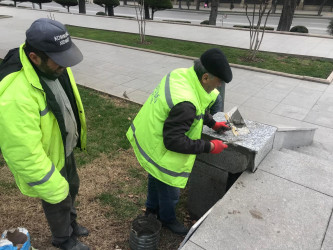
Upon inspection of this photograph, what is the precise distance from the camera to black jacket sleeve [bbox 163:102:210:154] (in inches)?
79.4

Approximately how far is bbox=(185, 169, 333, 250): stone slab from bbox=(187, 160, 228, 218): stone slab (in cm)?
25

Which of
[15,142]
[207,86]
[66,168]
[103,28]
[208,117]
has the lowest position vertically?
[103,28]

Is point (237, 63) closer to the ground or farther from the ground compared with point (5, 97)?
closer to the ground

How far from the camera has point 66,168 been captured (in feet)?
8.09

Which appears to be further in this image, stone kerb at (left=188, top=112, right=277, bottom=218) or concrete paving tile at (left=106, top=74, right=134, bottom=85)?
concrete paving tile at (left=106, top=74, right=134, bottom=85)

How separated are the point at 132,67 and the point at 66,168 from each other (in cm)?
649

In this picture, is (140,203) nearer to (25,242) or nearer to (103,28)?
(25,242)

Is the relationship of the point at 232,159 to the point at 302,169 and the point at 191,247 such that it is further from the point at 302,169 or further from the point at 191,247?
the point at 191,247

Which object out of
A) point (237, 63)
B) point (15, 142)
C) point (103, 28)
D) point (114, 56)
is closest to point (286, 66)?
point (237, 63)

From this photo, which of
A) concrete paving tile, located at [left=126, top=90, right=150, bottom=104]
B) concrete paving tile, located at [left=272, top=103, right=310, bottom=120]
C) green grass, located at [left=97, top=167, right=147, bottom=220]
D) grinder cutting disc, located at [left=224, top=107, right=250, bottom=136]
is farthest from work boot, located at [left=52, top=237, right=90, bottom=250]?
concrete paving tile, located at [left=272, top=103, right=310, bottom=120]

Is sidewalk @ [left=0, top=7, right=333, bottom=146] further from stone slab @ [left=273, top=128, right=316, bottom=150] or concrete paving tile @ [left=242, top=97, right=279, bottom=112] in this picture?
stone slab @ [left=273, top=128, right=316, bottom=150]

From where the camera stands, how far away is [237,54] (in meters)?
10.3

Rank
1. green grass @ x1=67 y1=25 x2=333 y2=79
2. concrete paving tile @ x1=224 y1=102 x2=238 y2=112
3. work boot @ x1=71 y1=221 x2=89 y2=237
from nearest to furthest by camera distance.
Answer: work boot @ x1=71 y1=221 x2=89 y2=237 → concrete paving tile @ x1=224 y1=102 x2=238 y2=112 → green grass @ x1=67 y1=25 x2=333 y2=79

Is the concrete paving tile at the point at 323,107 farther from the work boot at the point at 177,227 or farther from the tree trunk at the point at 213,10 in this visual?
Result: the tree trunk at the point at 213,10
